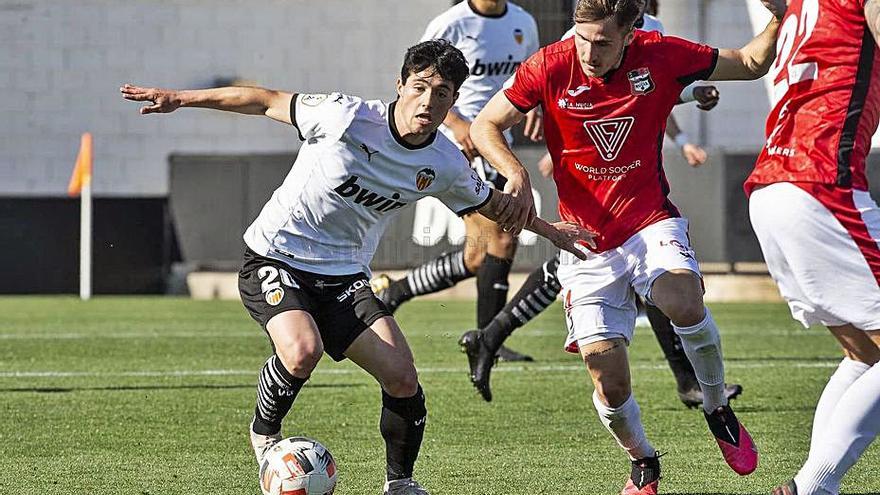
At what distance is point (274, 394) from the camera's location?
4742mm

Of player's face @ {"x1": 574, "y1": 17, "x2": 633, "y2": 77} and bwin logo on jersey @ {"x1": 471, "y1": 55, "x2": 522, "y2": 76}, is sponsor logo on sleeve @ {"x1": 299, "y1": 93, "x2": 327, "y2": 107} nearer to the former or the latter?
player's face @ {"x1": 574, "y1": 17, "x2": 633, "y2": 77}

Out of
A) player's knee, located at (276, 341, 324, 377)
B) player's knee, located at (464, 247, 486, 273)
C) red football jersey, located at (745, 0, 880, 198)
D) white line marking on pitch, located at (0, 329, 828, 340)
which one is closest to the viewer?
red football jersey, located at (745, 0, 880, 198)

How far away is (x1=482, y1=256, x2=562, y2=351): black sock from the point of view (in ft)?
23.0

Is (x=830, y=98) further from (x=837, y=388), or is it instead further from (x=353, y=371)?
(x=353, y=371)

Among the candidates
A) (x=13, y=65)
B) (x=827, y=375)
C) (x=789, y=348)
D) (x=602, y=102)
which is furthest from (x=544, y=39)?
(x=602, y=102)

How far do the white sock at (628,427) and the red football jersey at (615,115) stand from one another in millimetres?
606

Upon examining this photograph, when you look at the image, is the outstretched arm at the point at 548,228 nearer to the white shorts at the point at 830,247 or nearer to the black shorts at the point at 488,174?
the white shorts at the point at 830,247

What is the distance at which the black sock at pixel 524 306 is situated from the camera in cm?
701

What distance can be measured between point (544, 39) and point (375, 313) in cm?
1311

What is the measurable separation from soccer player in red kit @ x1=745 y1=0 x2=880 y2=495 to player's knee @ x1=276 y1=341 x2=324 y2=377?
1.51m

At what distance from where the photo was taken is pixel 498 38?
852cm


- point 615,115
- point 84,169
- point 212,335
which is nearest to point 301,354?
point 615,115

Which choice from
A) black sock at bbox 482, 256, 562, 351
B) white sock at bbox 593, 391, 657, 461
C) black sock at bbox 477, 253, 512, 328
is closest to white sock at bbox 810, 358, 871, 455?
white sock at bbox 593, 391, 657, 461

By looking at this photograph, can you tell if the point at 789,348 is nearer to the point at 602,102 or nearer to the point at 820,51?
the point at 602,102
